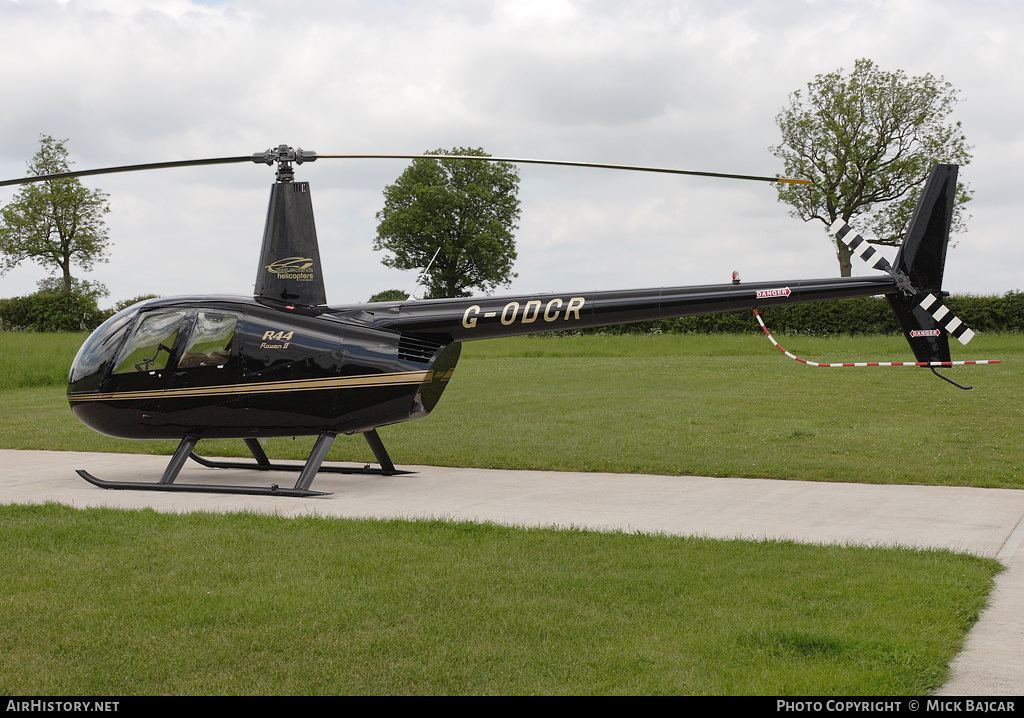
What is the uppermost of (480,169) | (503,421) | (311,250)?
(480,169)

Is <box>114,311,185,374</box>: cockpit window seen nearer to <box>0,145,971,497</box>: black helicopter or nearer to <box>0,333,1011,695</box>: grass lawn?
<box>0,145,971,497</box>: black helicopter

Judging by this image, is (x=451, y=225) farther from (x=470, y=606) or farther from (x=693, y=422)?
(x=470, y=606)

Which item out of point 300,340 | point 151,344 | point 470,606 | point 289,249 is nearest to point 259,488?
point 300,340

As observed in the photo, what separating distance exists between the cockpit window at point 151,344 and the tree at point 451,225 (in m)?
42.1

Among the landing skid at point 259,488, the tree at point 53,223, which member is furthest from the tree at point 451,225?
the landing skid at point 259,488

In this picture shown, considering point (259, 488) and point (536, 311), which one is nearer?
point (259, 488)

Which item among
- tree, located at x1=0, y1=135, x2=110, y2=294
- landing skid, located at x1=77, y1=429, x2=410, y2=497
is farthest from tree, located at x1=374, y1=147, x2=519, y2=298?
landing skid, located at x1=77, y1=429, x2=410, y2=497

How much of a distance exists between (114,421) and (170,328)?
126 cm

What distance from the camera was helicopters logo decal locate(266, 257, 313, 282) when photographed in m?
10.0

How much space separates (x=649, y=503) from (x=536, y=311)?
234 centimetres

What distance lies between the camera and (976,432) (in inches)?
524

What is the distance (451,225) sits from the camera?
179ft

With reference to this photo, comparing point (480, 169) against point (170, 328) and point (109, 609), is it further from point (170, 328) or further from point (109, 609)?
point (109, 609)
